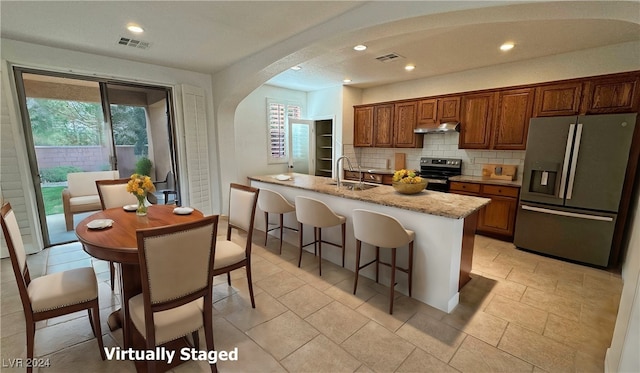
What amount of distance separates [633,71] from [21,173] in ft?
24.1

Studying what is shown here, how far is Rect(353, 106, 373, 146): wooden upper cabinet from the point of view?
5.59 metres

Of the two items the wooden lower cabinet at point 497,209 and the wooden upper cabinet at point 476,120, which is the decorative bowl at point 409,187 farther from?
the wooden upper cabinet at point 476,120

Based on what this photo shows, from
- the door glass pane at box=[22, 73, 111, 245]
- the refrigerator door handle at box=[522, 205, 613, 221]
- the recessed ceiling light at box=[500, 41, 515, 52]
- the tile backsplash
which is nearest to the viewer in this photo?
the refrigerator door handle at box=[522, 205, 613, 221]

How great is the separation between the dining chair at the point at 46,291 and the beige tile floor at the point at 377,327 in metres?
0.38

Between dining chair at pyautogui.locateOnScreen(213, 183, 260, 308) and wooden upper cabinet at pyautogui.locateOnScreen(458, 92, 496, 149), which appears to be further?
wooden upper cabinet at pyautogui.locateOnScreen(458, 92, 496, 149)

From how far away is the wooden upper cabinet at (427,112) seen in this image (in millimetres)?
4668

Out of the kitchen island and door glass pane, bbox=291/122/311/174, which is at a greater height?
door glass pane, bbox=291/122/311/174

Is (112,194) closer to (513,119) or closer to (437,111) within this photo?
(437,111)

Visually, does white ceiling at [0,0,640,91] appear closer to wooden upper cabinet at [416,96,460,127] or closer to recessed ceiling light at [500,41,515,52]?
recessed ceiling light at [500,41,515,52]

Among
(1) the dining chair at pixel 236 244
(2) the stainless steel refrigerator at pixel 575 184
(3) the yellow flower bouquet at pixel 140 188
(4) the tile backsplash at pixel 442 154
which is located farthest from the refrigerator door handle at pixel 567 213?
(3) the yellow flower bouquet at pixel 140 188

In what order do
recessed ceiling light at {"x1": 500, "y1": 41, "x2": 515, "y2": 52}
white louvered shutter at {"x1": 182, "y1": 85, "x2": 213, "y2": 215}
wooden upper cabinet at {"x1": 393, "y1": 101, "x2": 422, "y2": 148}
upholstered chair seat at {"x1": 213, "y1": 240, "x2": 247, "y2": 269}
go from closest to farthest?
upholstered chair seat at {"x1": 213, "y1": 240, "x2": 247, "y2": 269} < recessed ceiling light at {"x1": 500, "y1": 41, "x2": 515, "y2": 52} < white louvered shutter at {"x1": 182, "y1": 85, "x2": 213, "y2": 215} < wooden upper cabinet at {"x1": 393, "y1": 101, "x2": 422, "y2": 148}

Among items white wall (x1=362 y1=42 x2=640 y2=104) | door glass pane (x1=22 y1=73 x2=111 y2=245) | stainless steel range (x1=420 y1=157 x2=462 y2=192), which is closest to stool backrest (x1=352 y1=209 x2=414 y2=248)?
stainless steel range (x1=420 y1=157 x2=462 y2=192)

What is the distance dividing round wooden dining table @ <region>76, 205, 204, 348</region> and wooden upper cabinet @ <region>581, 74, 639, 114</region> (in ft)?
15.5

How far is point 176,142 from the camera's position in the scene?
15.1 feet
